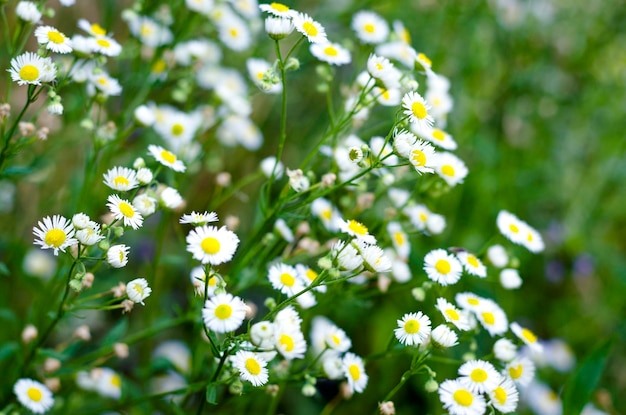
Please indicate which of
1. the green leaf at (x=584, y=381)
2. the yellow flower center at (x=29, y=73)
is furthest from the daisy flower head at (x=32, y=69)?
the green leaf at (x=584, y=381)

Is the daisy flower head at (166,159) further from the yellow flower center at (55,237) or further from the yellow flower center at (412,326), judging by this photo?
the yellow flower center at (412,326)

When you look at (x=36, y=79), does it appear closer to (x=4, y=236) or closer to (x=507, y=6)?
(x=4, y=236)

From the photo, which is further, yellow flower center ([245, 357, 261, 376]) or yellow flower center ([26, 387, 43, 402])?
yellow flower center ([26, 387, 43, 402])

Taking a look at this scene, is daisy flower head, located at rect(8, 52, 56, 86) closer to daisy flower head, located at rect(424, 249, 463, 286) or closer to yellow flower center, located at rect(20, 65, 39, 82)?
yellow flower center, located at rect(20, 65, 39, 82)

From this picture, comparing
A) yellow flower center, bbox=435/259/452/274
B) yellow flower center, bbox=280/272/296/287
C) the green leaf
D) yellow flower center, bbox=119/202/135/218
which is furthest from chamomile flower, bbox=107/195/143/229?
the green leaf

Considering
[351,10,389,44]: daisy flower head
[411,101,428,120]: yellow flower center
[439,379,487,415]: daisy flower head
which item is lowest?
[439,379,487,415]: daisy flower head

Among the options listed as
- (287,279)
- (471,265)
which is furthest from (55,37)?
(471,265)
